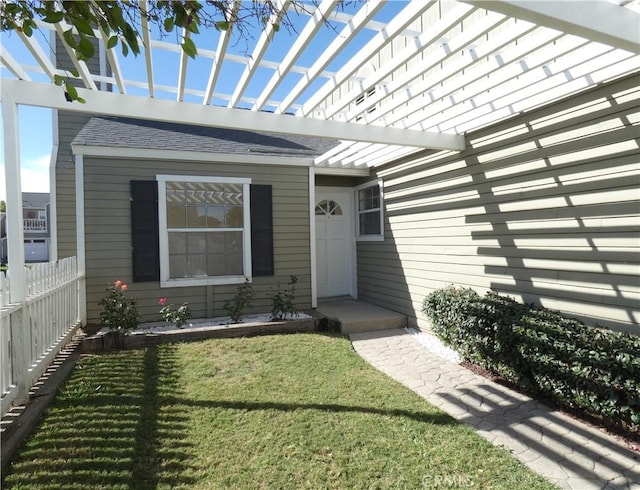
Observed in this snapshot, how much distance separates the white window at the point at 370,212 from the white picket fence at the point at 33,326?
505cm

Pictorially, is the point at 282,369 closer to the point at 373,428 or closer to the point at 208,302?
the point at 373,428

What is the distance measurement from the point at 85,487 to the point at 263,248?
4.43m

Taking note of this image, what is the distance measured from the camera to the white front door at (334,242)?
7762 millimetres

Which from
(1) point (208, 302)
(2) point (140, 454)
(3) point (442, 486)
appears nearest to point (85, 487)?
(2) point (140, 454)

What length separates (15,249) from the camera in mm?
3281

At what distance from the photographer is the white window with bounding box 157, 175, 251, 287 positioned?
19.6ft

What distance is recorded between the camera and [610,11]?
6.83 ft

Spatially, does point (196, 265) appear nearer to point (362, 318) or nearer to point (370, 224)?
point (362, 318)

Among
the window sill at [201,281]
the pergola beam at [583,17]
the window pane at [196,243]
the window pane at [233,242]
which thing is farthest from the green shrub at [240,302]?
the pergola beam at [583,17]

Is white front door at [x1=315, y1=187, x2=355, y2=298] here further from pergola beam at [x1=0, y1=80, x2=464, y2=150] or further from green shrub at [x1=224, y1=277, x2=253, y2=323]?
pergola beam at [x1=0, y1=80, x2=464, y2=150]

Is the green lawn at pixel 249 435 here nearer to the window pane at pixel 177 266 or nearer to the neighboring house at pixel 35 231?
the window pane at pixel 177 266

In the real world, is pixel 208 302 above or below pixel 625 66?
below

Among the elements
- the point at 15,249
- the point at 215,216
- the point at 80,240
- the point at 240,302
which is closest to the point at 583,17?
the point at 15,249

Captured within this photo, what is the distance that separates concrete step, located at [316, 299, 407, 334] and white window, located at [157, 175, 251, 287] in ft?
5.54
